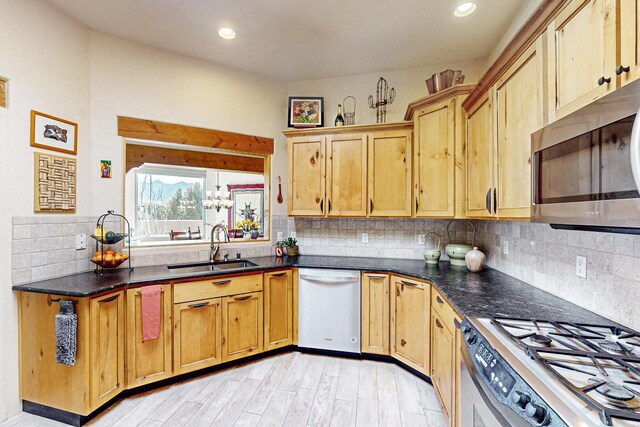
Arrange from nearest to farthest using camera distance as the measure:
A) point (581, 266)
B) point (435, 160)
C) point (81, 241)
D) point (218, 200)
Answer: point (581, 266) → point (81, 241) → point (435, 160) → point (218, 200)

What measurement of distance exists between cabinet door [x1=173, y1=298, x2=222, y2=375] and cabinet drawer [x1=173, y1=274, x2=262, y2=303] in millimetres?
52

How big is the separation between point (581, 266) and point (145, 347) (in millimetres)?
2913

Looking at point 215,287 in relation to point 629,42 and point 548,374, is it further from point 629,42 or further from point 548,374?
point 629,42

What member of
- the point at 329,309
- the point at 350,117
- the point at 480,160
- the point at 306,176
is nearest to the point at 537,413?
the point at 480,160

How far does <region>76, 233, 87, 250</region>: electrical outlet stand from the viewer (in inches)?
91.9

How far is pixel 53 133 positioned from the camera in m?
2.18

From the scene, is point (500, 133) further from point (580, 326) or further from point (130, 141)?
point (130, 141)

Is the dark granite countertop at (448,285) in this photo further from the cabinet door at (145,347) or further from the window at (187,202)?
the window at (187,202)

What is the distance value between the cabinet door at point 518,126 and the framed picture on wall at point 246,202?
98.6 inches

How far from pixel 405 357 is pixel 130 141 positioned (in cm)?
324

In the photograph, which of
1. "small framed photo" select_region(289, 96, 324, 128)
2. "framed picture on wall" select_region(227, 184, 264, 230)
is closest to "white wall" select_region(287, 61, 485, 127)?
"small framed photo" select_region(289, 96, 324, 128)

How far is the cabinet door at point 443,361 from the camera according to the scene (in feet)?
5.55

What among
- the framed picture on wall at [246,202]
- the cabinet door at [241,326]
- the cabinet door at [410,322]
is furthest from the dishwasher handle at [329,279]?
the framed picture on wall at [246,202]

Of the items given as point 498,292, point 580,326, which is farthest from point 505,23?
point 580,326
